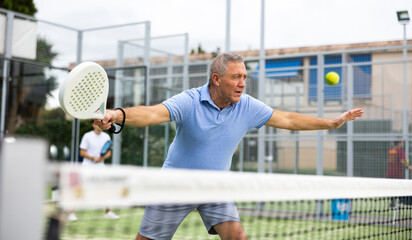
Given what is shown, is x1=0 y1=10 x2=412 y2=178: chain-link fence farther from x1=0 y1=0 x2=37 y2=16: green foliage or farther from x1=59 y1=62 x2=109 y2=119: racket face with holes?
x1=0 y1=0 x2=37 y2=16: green foliage

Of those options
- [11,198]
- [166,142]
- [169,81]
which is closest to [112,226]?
[166,142]

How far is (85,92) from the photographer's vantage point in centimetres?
307

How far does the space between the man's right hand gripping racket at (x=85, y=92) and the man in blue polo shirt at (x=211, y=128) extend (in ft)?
1.40

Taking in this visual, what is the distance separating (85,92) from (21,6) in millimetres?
23402

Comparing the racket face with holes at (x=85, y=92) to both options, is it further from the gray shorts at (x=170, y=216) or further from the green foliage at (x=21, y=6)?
the green foliage at (x=21, y=6)

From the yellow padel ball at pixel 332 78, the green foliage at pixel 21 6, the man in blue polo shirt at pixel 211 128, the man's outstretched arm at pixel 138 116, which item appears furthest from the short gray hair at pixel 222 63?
the green foliage at pixel 21 6

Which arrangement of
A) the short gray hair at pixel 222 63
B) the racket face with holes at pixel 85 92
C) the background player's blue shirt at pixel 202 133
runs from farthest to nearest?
the short gray hair at pixel 222 63
the background player's blue shirt at pixel 202 133
the racket face with holes at pixel 85 92

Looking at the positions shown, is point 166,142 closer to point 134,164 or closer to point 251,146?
point 134,164

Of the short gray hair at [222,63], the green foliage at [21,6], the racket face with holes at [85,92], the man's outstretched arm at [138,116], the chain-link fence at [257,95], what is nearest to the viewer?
the racket face with holes at [85,92]

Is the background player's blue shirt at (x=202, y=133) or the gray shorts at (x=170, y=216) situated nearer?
the gray shorts at (x=170, y=216)

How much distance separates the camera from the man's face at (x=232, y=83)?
3908 millimetres

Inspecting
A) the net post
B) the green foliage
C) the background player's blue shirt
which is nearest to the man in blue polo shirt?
the background player's blue shirt

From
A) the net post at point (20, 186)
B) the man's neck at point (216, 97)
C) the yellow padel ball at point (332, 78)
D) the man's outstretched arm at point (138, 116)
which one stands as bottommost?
the net post at point (20, 186)

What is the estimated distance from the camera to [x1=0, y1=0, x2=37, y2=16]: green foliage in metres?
24.1
